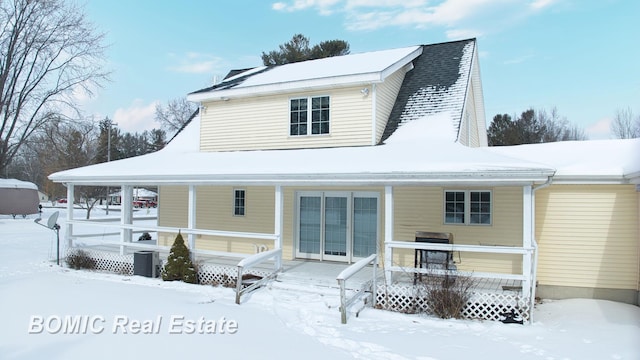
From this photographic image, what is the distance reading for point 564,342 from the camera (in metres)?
6.87

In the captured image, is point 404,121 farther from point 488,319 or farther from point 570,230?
point 488,319

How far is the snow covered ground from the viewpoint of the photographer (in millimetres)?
6312

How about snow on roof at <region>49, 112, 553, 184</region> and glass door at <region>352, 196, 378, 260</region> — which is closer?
snow on roof at <region>49, 112, 553, 184</region>

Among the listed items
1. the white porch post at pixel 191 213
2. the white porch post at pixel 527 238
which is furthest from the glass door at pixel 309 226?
the white porch post at pixel 527 238

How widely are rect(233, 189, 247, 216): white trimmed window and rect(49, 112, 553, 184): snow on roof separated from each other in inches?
47.1

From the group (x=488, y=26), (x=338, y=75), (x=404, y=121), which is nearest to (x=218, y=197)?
(x=338, y=75)

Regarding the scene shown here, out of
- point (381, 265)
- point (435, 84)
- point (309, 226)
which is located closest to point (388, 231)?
point (381, 265)

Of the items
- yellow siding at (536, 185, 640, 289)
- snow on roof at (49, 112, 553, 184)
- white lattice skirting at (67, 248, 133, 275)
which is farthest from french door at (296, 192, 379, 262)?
white lattice skirting at (67, 248, 133, 275)

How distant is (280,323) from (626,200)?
7.74 metres

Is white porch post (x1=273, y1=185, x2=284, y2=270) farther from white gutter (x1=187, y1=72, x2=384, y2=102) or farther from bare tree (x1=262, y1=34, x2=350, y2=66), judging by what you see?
bare tree (x1=262, y1=34, x2=350, y2=66)

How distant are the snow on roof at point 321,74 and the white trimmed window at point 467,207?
3676 mm

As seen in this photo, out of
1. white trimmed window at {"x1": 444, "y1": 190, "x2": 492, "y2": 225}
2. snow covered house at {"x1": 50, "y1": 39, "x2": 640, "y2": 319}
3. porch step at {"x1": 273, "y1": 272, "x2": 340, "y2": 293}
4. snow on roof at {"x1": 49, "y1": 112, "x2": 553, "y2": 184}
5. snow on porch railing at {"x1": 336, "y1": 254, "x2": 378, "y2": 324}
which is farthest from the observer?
white trimmed window at {"x1": 444, "y1": 190, "x2": 492, "y2": 225}

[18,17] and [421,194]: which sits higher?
[18,17]

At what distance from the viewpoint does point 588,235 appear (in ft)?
32.0
